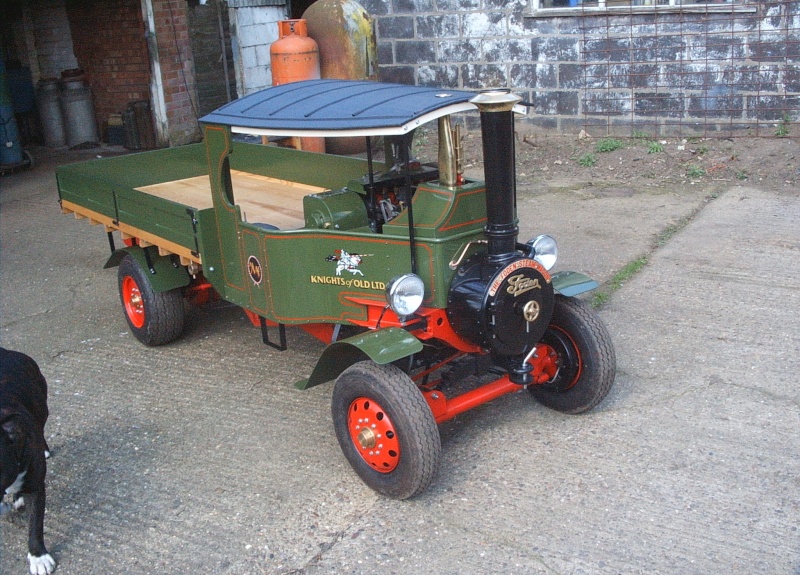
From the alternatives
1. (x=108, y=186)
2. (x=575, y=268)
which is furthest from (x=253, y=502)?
(x=575, y=268)

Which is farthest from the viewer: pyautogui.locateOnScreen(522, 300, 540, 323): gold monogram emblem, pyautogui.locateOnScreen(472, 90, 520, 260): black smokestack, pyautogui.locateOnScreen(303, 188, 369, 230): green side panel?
pyautogui.locateOnScreen(303, 188, 369, 230): green side panel

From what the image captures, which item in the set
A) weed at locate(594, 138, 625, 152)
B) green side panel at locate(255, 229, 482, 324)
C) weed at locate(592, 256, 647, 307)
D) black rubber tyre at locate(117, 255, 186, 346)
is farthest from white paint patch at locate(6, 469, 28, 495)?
weed at locate(594, 138, 625, 152)

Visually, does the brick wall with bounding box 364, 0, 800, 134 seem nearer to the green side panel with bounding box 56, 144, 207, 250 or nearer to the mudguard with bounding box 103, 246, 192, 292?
the green side panel with bounding box 56, 144, 207, 250

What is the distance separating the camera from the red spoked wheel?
605 cm

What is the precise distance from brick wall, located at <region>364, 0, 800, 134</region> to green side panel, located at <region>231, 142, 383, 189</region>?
14.8ft

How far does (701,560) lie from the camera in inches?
138

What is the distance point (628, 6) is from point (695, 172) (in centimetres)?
206

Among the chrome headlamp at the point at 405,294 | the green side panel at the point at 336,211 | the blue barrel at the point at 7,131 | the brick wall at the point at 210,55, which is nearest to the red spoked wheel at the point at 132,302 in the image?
the green side panel at the point at 336,211

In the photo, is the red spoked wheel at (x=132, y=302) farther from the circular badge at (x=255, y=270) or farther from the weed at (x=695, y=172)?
the weed at (x=695, y=172)

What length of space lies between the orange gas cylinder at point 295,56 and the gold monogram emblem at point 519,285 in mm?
6154

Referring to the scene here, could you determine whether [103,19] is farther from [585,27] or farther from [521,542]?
[521,542]

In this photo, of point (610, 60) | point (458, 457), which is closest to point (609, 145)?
point (610, 60)

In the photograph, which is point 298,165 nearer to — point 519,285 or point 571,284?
point 571,284

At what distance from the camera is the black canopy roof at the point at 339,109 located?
12.6 feet
